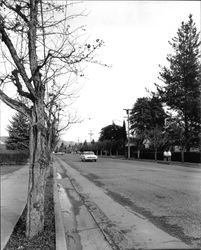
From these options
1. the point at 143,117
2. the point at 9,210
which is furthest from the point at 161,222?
the point at 143,117

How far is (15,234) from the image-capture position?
5.99 m

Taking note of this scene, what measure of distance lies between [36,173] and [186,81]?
4152 cm

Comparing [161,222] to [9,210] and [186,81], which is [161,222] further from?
[186,81]

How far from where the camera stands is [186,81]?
4519 centimetres

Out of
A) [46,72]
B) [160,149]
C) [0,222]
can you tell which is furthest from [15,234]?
[160,149]

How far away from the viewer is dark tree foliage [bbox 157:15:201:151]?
44406 millimetres

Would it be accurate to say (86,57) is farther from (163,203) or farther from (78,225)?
(163,203)

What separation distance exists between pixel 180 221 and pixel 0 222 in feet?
13.2

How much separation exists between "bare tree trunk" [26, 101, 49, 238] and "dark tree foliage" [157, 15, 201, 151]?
39.6 meters

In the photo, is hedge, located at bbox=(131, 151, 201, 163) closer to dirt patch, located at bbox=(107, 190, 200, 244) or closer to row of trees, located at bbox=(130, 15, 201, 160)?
row of trees, located at bbox=(130, 15, 201, 160)

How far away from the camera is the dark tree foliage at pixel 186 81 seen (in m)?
44.4

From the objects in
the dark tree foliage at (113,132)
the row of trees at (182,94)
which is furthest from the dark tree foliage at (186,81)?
the dark tree foliage at (113,132)

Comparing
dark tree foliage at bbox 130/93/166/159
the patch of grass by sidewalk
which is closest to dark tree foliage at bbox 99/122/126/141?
dark tree foliage at bbox 130/93/166/159

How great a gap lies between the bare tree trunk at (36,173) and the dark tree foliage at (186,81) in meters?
39.6
